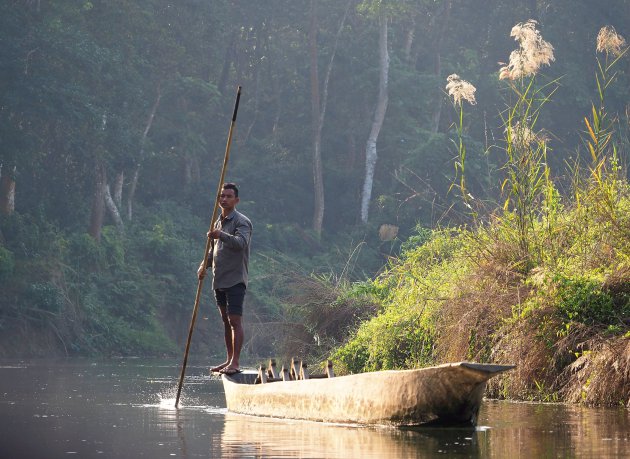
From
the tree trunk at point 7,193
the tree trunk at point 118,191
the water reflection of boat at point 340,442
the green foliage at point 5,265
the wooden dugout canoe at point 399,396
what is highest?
the tree trunk at point 118,191

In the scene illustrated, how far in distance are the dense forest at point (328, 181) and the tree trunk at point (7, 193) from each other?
8 centimetres

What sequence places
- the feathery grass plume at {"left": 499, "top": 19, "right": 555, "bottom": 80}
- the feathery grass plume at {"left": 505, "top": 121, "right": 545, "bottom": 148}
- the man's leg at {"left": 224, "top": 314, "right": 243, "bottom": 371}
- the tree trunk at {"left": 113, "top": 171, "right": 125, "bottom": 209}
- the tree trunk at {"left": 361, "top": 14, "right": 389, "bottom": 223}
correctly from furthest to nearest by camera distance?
the tree trunk at {"left": 361, "top": 14, "right": 389, "bottom": 223}, the tree trunk at {"left": 113, "top": 171, "right": 125, "bottom": 209}, the feathery grass plume at {"left": 499, "top": 19, "right": 555, "bottom": 80}, the feathery grass plume at {"left": 505, "top": 121, "right": 545, "bottom": 148}, the man's leg at {"left": 224, "top": 314, "right": 243, "bottom": 371}

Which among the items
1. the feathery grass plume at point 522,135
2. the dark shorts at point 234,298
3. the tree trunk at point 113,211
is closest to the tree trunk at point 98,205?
the tree trunk at point 113,211

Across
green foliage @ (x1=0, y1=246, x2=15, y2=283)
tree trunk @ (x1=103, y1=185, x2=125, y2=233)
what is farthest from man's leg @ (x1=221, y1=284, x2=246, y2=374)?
tree trunk @ (x1=103, y1=185, x2=125, y2=233)

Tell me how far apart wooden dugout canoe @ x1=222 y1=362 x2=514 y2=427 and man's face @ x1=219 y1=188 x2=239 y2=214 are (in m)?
2.20

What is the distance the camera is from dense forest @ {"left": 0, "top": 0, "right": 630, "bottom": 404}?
12.0 meters

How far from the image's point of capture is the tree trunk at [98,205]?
33050 mm

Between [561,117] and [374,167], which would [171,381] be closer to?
[374,167]

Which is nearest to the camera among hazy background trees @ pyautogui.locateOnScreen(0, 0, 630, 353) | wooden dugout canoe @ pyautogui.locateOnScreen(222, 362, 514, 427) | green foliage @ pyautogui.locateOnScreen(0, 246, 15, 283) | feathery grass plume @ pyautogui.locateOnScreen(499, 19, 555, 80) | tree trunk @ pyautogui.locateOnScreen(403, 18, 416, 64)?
wooden dugout canoe @ pyautogui.locateOnScreen(222, 362, 514, 427)

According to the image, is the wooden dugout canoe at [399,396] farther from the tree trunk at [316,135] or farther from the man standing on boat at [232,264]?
the tree trunk at [316,135]

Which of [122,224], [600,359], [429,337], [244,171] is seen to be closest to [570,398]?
[600,359]

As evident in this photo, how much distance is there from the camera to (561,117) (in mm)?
44188

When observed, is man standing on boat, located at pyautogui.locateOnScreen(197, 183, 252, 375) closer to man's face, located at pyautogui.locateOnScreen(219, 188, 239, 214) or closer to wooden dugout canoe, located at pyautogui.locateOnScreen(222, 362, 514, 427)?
man's face, located at pyautogui.locateOnScreen(219, 188, 239, 214)

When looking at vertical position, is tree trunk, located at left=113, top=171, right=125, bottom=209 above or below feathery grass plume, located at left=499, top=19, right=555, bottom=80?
above
